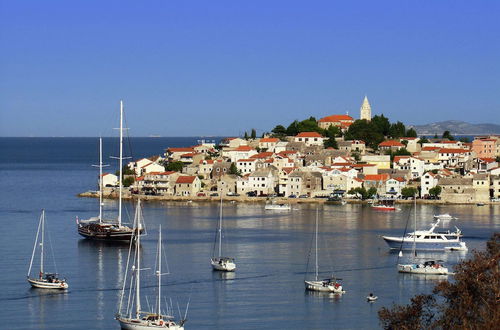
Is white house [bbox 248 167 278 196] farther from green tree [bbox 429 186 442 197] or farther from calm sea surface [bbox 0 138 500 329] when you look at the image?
green tree [bbox 429 186 442 197]

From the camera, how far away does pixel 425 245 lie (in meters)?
29.5

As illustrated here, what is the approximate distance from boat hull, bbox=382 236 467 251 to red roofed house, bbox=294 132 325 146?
30989mm

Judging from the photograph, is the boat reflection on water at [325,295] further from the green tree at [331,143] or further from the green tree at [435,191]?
the green tree at [331,143]

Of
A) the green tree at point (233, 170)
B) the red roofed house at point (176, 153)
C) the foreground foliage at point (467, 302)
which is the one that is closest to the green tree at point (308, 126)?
the red roofed house at point (176, 153)

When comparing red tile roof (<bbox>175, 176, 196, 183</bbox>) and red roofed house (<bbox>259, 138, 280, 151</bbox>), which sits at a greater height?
red roofed house (<bbox>259, 138, 280, 151</bbox>)

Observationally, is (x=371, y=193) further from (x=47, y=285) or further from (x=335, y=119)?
(x=47, y=285)

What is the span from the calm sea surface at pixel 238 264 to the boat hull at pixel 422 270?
302mm

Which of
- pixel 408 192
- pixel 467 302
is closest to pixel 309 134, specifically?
pixel 408 192

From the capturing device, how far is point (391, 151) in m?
57.2

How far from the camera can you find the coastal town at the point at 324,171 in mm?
47562

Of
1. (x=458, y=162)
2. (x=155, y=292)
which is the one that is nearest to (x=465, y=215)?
(x=458, y=162)

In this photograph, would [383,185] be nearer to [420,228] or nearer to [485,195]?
[485,195]

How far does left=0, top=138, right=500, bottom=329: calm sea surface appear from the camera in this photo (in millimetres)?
19375

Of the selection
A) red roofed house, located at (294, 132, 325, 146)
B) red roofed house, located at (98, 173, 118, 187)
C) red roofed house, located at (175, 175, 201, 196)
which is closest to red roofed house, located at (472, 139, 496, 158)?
red roofed house, located at (294, 132, 325, 146)
